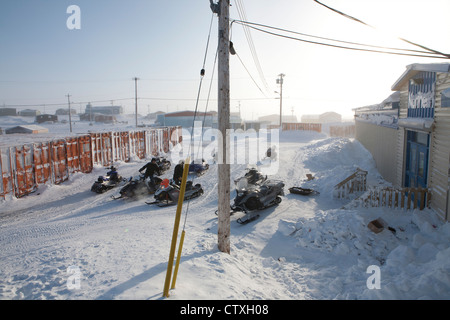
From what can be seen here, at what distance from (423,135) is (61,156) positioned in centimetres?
1569

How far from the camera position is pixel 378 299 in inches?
187

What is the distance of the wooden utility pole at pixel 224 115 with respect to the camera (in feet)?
18.5

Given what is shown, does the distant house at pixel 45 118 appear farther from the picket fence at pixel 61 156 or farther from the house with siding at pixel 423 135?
the house with siding at pixel 423 135

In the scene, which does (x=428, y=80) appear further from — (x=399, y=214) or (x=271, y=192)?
(x=271, y=192)

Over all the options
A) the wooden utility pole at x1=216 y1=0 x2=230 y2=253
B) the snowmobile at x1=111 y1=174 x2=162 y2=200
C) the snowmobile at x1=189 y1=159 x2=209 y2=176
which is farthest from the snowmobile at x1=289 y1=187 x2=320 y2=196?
the wooden utility pole at x1=216 y1=0 x2=230 y2=253

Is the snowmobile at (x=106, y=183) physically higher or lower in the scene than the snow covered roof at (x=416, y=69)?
lower

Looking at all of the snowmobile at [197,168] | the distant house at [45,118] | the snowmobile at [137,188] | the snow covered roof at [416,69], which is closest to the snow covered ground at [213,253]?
the snowmobile at [137,188]

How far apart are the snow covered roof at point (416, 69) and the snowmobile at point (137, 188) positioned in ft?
33.2

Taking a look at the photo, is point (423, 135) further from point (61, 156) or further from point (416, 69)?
point (61, 156)

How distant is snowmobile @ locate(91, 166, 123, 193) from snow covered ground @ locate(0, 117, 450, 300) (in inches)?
29.4

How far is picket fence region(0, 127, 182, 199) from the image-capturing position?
11.6 m

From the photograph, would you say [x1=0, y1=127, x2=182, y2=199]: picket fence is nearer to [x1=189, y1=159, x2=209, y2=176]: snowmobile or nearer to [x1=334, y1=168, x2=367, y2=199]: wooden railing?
[x1=189, y1=159, x2=209, y2=176]: snowmobile
